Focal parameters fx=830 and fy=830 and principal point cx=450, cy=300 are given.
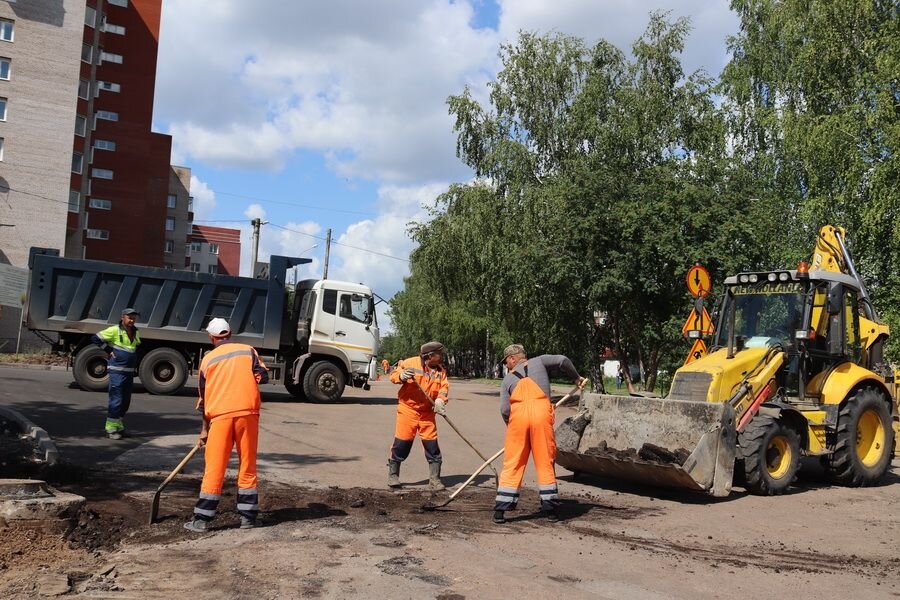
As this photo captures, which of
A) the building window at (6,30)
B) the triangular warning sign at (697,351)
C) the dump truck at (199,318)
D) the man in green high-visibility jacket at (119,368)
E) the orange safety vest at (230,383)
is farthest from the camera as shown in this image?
the building window at (6,30)

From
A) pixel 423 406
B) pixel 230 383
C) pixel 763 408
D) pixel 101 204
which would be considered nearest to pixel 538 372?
pixel 423 406

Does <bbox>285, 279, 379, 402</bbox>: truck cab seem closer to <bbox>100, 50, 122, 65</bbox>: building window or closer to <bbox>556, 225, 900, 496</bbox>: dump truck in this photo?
<bbox>556, 225, 900, 496</bbox>: dump truck

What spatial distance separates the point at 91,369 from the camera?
17.3 metres

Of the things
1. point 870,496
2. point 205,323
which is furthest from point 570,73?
point 870,496

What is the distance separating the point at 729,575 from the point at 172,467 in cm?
603

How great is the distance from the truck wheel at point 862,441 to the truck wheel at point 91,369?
13806mm

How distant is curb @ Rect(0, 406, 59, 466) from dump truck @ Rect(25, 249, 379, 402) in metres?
7.90

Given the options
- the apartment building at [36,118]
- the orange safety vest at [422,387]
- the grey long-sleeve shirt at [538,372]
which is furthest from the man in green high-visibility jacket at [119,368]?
the apartment building at [36,118]

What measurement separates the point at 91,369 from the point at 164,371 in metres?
1.45

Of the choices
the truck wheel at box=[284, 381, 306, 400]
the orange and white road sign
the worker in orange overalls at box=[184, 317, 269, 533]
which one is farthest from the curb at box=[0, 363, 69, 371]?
the worker in orange overalls at box=[184, 317, 269, 533]

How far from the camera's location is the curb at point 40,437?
813 cm

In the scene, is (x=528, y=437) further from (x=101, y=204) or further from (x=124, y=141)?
(x=124, y=141)

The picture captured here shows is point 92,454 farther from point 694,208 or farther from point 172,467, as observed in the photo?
point 694,208

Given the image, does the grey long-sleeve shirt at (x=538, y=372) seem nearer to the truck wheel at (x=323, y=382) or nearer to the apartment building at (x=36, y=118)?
the truck wheel at (x=323, y=382)
